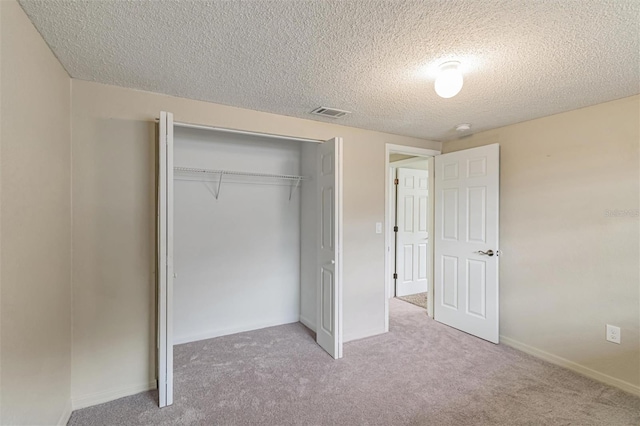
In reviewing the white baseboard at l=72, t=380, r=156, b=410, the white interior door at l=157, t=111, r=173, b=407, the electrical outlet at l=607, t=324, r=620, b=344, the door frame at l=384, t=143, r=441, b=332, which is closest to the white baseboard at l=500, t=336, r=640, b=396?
the electrical outlet at l=607, t=324, r=620, b=344

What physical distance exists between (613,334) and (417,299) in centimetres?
244

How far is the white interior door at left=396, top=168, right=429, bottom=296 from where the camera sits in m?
4.81

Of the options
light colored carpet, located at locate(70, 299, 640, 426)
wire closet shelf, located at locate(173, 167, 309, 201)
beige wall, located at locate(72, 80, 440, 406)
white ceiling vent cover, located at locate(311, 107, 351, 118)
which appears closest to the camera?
light colored carpet, located at locate(70, 299, 640, 426)

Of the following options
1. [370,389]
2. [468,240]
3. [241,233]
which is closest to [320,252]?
[241,233]

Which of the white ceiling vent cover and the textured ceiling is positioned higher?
the white ceiling vent cover

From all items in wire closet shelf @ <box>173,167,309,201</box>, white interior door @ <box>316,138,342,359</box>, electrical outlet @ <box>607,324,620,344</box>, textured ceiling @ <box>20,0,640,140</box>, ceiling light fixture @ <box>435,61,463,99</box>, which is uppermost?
textured ceiling @ <box>20,0,640,140</box>

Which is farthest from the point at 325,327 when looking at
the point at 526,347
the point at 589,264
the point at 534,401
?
the point at 589,264

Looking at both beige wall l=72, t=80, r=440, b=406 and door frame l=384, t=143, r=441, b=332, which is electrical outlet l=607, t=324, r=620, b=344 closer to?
door frame l=384, t=143, r=441, b=332

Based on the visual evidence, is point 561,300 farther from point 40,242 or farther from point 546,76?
point 40,242

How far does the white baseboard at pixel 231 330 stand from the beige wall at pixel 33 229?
1.15 meters

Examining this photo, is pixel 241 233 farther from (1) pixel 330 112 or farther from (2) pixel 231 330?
(1) pixel 330 112

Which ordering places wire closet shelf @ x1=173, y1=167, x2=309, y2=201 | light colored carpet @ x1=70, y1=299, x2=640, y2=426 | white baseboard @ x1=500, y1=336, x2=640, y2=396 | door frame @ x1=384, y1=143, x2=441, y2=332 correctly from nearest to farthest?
light colored carpet @ x1=70, y1=299, x2=640, y2=426 → white baseboard @ x1=500, y1=336, x2=640, y2=396 → wire closet shelf @ x1=173, y1=167, x2=309, y2=201 → door frame @ x1=384, y1=143, x2=441, y2=332

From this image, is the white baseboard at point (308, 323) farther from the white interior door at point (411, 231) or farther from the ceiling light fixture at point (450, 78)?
the ceiling light fixture at point (450, 78)

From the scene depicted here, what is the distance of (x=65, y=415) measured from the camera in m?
1.90
